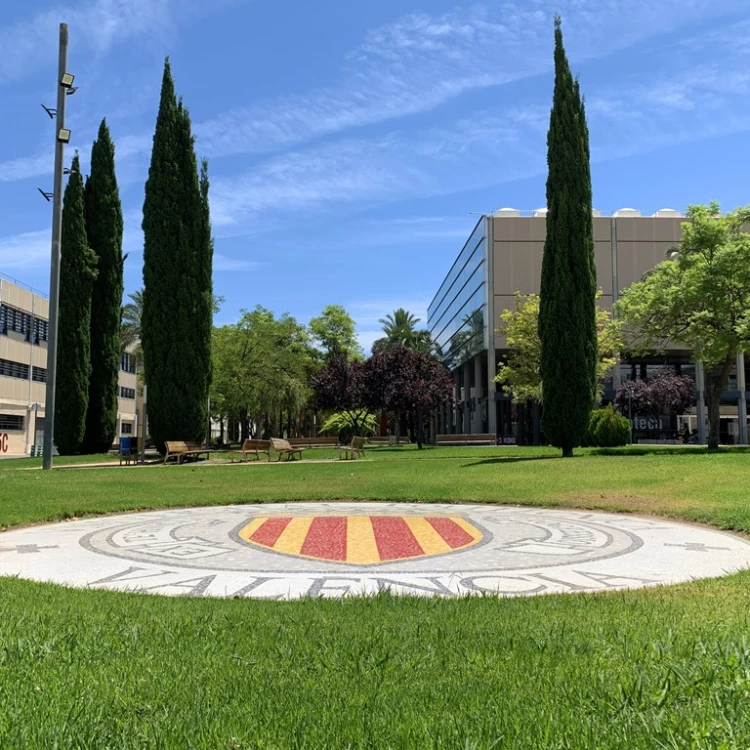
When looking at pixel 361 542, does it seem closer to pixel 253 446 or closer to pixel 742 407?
pixel 253 446

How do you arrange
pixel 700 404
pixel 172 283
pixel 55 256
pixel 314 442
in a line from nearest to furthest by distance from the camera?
pixel 55 256 < pixel 172 283 < pixel 314 442 < pixel 700 404

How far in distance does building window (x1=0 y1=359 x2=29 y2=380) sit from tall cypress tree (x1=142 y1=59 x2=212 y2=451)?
80.8 feet

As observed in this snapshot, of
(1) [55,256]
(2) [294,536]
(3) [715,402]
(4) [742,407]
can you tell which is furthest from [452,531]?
(4) [742,407]

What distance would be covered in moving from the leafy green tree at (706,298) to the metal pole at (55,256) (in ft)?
67.9

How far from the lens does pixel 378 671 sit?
312 centimetres

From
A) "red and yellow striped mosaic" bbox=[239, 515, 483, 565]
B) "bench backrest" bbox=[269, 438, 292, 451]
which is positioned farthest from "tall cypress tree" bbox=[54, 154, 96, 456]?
"red and yellow striped mosaic" bbox=[239, 515, 483, 565]

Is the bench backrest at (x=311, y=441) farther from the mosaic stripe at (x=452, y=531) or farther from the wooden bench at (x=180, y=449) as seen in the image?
the mosaic stripe at (x=452, y=531)

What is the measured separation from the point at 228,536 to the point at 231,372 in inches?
1397

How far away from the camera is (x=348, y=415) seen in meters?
45.3

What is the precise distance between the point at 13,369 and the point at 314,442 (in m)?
24.6

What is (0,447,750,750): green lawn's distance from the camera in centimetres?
244

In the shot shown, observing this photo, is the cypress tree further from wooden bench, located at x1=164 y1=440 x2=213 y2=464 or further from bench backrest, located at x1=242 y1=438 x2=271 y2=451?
wooden bench, located at x1=164 y1=440 x2=213 y2=464

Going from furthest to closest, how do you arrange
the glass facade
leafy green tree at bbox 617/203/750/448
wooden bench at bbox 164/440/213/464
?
the glass facade < leafy green tree at bbox 617/203/750/448 < wooden bench at bbox 164/440/213/464

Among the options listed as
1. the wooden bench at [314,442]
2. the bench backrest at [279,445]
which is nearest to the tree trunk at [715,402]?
the bench backrest at [279,445]
